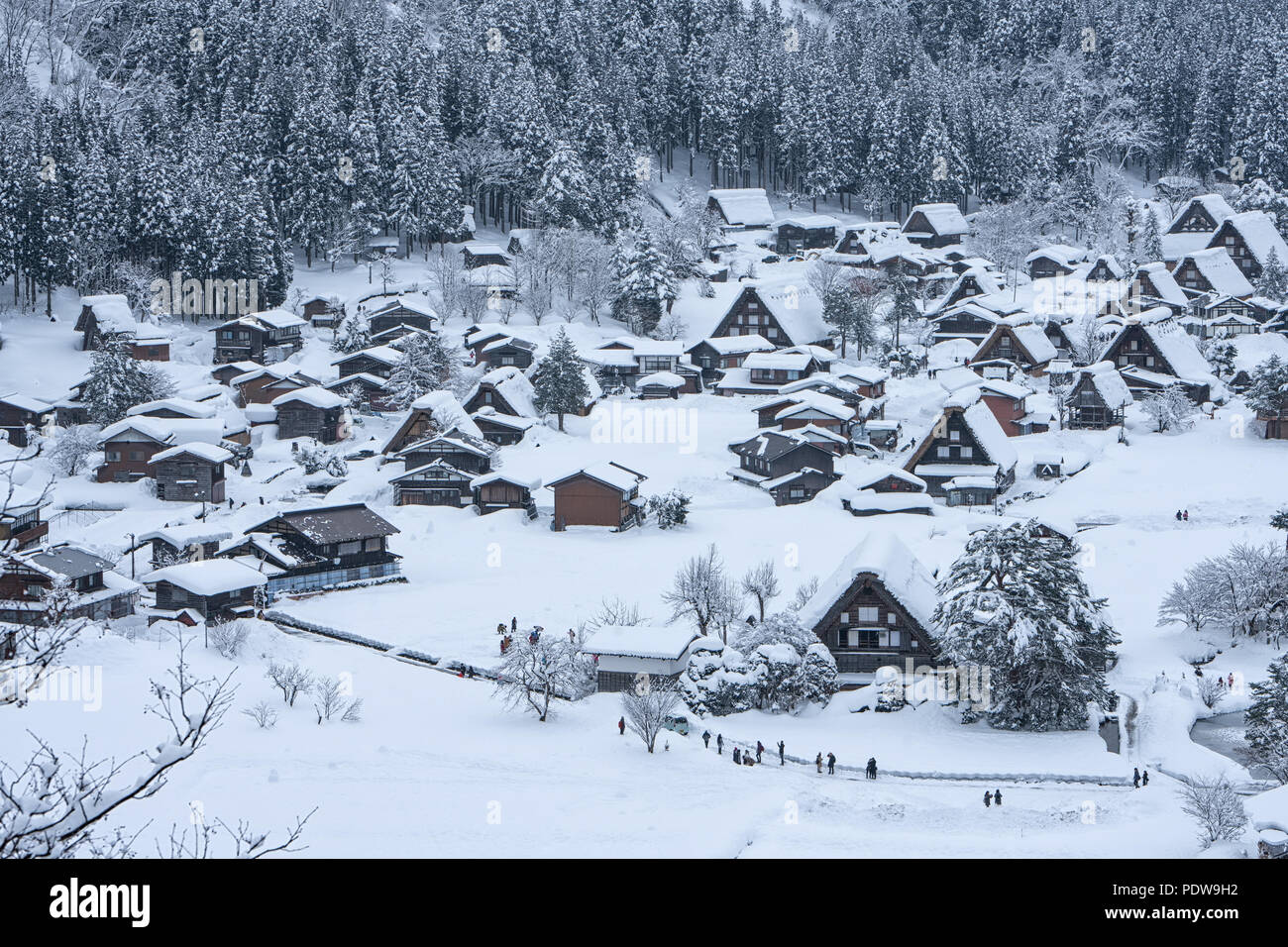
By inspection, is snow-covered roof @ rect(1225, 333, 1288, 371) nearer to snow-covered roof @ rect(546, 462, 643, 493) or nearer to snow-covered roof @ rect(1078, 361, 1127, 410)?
snow-covered roof @ rect(1078, 361, 1127, 410)

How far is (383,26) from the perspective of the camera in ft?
311

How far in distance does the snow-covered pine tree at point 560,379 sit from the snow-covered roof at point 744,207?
34.9 m

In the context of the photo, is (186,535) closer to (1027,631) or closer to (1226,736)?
(1027,631)

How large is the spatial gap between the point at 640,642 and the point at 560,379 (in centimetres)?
2903

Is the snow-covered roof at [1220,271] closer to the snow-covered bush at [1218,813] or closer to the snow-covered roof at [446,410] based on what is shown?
the snow-covered roof at [446,410]

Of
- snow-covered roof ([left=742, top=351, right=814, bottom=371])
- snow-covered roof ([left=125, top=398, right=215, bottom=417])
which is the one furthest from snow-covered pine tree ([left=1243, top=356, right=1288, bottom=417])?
snow-covered roof ([left=125, top=398, right=215, bottom=417])

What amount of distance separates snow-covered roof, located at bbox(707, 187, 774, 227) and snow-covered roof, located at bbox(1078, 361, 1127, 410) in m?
35.2

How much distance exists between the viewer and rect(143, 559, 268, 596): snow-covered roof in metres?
38.2

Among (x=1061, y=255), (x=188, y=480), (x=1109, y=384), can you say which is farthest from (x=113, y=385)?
(x=1061, y=255)

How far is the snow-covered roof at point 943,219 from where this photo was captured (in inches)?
3506

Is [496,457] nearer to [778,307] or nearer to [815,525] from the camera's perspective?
[815,525]

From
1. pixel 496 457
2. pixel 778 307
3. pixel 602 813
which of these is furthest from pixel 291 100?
pixel 602 813

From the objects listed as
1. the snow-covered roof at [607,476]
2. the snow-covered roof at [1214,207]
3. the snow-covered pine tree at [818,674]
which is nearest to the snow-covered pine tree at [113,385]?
the snow-covered roof at [607,476]

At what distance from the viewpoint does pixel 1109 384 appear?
6178cm
